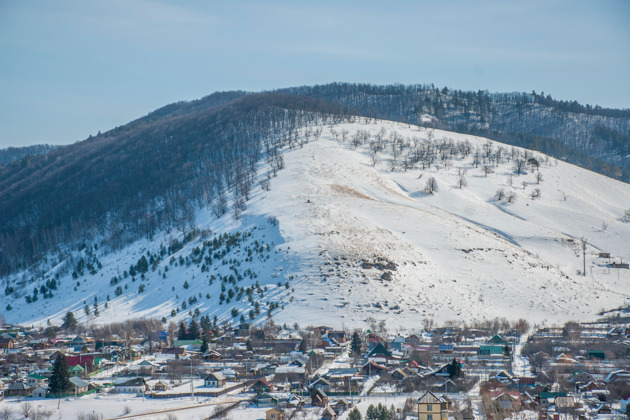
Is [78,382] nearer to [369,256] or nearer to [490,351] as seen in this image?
[490,351]

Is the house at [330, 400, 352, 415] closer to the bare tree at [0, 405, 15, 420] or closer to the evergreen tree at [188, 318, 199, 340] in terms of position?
the bare tree at [0, 405, 15, 420]

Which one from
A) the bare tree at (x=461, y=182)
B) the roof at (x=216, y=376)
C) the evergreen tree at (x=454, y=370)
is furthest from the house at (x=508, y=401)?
the bare tree at (x=461, y=182)

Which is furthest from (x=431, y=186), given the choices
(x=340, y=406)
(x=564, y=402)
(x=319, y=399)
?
(x=564, y=402)

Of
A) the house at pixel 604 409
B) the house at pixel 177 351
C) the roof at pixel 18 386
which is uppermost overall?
the house at pixel 604 409

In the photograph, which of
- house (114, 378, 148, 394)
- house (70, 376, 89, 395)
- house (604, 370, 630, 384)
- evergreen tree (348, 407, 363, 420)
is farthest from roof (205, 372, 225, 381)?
house (604, 370, 630, 384)

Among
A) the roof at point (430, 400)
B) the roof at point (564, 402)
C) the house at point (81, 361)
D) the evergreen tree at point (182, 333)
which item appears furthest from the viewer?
the evergreen tree at point (182, 333)

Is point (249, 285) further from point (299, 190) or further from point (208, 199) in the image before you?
point (208, 199)

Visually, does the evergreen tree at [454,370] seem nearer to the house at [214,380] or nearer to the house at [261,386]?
the house at [261,386]
